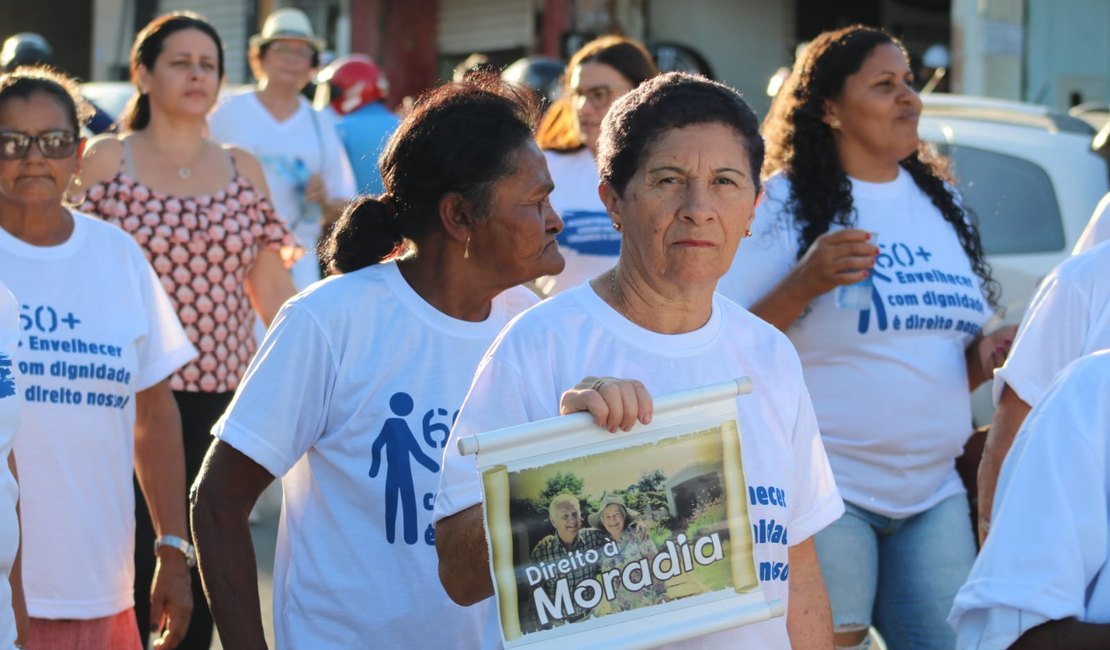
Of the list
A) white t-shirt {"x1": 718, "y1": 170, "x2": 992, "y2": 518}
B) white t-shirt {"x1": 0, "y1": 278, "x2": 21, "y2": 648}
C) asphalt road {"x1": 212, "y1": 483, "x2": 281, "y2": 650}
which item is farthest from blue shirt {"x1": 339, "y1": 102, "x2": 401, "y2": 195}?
white t-shirt {"x1": 0, "y1": 278, "x2": 21, "y2": 648}

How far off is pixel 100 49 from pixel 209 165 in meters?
Answer: 19.5

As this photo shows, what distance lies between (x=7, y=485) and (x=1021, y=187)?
5.73 metres

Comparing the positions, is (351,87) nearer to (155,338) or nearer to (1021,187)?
(1021,187)

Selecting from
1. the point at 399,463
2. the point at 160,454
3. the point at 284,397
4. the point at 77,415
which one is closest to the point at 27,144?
the point at 77,415

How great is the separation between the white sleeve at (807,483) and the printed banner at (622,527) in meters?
0.36

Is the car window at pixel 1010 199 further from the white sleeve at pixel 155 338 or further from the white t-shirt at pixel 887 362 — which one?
the white sleeve at pixel 155 338

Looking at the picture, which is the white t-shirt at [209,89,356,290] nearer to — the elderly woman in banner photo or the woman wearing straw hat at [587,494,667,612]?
the elderly woman in banner photo

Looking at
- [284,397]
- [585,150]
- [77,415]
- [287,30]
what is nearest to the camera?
[284,397]

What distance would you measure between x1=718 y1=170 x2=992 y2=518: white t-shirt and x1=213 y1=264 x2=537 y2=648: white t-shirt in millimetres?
1272

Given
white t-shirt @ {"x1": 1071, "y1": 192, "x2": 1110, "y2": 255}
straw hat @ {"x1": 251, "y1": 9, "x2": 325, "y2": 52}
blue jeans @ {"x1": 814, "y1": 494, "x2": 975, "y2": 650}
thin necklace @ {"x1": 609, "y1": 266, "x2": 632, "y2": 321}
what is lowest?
blue jeans @ {"x1": 814, "y1": 494, "x2": 975, "y2": 650}

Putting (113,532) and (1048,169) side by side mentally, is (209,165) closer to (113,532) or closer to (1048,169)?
(113,532)

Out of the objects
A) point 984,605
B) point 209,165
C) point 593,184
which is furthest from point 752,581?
point 209,165

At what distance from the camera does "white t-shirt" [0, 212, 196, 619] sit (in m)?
3.77

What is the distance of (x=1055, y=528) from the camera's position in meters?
2.36
